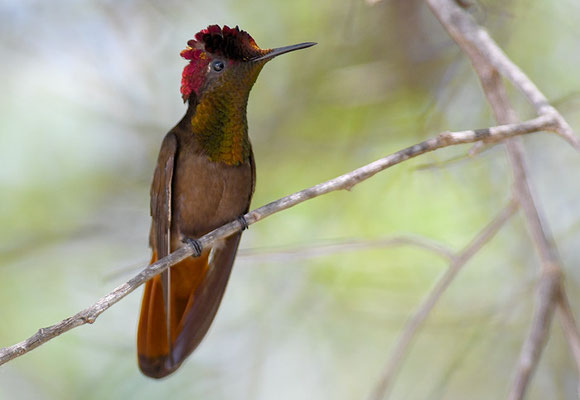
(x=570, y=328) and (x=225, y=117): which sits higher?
(x=225, y=117)

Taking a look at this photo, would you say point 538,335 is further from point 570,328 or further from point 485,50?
point 485,50

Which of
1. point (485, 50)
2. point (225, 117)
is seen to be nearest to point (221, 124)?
point (225, 117)

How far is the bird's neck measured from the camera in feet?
8.62

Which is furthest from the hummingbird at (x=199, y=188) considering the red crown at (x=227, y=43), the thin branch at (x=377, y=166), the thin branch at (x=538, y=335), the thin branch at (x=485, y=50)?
the thin branch at (x=538, y=335)

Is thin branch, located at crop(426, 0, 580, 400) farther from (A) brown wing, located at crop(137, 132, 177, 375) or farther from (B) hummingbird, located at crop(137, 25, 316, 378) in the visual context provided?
(A) brown wing, located at crop(137, 132, 177, 375)

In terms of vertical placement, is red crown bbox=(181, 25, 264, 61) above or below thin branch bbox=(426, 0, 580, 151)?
above

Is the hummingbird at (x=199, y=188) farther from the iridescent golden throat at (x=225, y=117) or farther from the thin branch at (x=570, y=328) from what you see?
the thin branch at (x=570, y=328)

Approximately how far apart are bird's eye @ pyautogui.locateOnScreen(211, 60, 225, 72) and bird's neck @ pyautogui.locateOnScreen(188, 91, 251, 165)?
0.28 ft

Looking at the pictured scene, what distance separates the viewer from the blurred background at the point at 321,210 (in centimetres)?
375

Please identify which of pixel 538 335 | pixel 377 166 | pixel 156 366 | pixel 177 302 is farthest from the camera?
pixel 177 302

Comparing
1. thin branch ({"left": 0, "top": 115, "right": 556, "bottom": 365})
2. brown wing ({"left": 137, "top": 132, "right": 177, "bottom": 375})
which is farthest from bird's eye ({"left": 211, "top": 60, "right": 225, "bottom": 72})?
thin branch ({"left": 0, "top": 115, "right": 556, "bottom": 365})

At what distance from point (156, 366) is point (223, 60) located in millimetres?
1206

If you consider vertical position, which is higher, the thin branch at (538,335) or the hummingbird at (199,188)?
the hummingbird at (199,188)

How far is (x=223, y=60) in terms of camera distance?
2.60 meters
